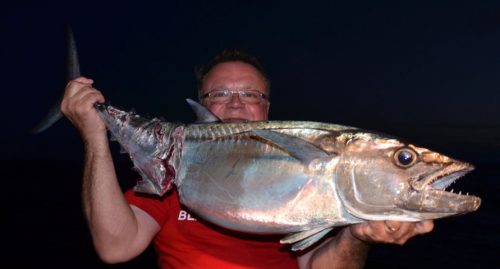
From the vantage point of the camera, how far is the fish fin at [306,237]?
255 cm

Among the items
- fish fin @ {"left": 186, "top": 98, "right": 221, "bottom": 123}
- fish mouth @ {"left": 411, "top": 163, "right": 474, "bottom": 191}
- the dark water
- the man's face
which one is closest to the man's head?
the man's face

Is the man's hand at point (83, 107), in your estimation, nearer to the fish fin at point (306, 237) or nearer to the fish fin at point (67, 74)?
the fish fin at point (67, 74)

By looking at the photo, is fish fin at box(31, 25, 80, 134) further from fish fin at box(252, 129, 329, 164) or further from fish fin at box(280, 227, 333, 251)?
fish fin at box(280, 227, 333, 251)

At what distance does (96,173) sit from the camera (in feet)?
10.7

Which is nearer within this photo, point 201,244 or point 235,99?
point 201,244

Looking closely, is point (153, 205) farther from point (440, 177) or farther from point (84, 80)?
point (440, 177)

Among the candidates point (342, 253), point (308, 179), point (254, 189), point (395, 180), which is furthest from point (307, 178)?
point (342, 253)

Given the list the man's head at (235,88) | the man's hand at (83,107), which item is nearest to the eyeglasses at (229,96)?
the man's head at (235,88)

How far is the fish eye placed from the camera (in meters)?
2.43

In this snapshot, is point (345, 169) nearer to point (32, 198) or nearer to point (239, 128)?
point (239, 128)

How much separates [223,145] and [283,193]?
1.76 ft

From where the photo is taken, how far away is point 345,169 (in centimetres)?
249

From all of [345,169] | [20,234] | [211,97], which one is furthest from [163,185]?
A: [20,234]

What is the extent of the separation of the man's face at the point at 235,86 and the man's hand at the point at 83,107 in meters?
1.40
